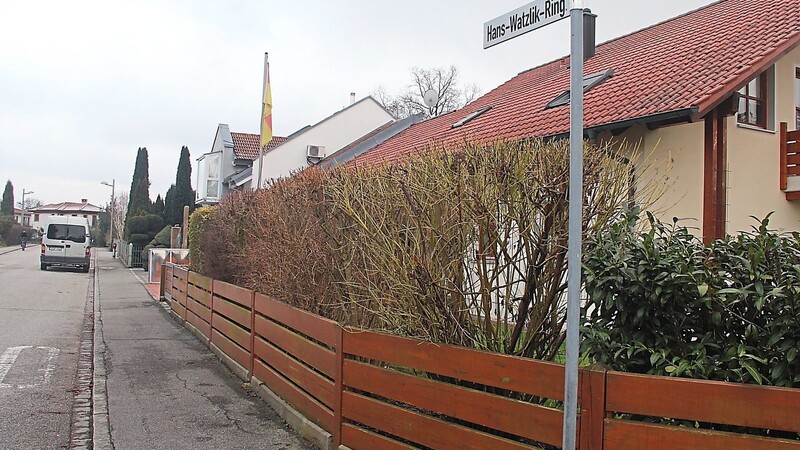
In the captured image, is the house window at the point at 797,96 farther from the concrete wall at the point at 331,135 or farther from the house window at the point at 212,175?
the house window at the point at 212,175

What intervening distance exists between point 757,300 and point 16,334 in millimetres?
12540

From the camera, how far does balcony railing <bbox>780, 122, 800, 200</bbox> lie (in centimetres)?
1067

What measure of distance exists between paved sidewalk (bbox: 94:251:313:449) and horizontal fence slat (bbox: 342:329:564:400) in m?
1.41

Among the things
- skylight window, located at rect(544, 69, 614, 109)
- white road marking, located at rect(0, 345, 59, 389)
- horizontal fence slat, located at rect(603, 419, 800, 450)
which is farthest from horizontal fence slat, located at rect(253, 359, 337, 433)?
skylight window, located at rect(544, 69, 614, 109)

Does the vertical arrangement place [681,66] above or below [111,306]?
above

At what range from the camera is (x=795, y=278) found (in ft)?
9.13

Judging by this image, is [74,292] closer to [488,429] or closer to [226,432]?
[226,432]

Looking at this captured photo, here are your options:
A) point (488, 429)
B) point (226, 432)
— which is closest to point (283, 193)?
point (226, 432)

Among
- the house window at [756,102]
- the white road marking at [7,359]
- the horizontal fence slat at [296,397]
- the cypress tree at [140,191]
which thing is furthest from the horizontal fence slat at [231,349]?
the cypress tree at [140,191]

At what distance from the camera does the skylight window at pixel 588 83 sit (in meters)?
11.7

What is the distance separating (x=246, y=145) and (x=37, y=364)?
28933 mm

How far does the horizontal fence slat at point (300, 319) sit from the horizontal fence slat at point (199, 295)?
3.16 m

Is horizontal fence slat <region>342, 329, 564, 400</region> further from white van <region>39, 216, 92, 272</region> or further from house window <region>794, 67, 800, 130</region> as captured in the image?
white van <region>39, 216, 92, 272</region>

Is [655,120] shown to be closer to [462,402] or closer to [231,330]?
[462,402]
